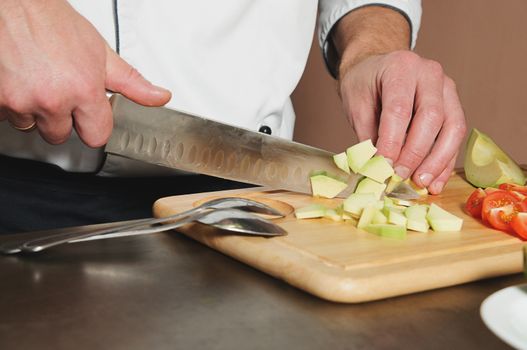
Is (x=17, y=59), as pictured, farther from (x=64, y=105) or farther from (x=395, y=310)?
(x=395, y=310)

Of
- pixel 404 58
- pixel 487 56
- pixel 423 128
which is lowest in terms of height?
pixel 423 128

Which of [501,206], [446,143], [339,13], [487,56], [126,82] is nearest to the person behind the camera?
[126,82]

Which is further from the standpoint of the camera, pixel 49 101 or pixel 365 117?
pixel 365 117

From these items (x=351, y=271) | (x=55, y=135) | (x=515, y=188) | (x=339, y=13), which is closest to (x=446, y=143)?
(x=515, y=188)

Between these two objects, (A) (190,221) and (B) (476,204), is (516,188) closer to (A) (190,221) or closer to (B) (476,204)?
(B) (476,204)

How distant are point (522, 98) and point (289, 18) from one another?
4.09 feet

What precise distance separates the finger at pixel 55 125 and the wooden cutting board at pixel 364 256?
0.20 m

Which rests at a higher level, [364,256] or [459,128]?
[459,128]

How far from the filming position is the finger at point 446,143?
1.32 m

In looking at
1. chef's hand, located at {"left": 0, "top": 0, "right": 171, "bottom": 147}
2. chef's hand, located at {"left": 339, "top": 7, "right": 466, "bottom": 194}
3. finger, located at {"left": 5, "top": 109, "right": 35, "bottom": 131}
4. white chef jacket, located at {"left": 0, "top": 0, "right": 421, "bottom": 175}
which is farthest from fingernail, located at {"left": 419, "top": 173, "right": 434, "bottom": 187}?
finger, located at {"left": 5, "top": 109, "right": 35, "bottom": 131}

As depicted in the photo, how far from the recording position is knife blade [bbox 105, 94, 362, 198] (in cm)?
110

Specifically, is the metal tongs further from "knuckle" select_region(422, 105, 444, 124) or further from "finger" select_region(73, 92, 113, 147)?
"knuckle" select_region(422, 105, 444, 124)

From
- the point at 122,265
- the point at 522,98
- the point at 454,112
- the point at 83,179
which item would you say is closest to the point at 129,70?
the point at 122,265

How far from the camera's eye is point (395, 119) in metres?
1.30
